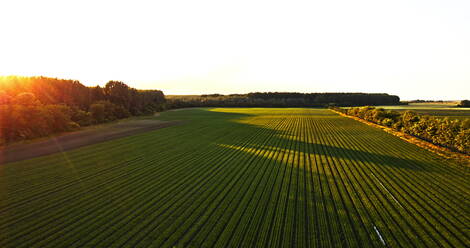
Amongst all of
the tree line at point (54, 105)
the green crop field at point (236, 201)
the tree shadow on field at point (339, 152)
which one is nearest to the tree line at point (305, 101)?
the tree line at point (54, 105)

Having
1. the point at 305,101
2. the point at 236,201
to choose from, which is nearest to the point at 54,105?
the point at 236,201

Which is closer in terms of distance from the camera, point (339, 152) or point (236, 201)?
point (236, 201)

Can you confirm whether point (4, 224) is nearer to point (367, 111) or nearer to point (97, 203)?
point (97, 203)

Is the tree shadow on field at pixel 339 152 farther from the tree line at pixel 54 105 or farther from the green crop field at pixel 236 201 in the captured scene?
the tree line at pixel 54 105

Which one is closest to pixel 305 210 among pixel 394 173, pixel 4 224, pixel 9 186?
pixel 394 173

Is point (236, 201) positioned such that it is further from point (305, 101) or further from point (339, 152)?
point (305, 101)

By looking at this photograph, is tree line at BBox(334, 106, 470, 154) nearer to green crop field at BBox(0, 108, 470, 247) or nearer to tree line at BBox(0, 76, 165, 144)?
green crop field at BBox(0, 108, 470, 247)
